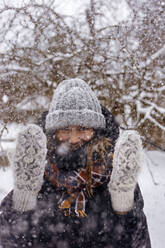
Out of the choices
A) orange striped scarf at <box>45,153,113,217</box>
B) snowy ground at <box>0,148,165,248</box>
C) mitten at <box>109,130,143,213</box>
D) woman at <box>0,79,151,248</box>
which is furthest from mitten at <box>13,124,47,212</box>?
snowy ground at <box>0,148,165,248</box>

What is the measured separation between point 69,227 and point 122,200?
310mm

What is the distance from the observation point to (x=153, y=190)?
2.79 m

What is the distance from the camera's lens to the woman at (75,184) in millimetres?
1003

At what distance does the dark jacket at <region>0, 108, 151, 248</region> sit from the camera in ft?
3.50

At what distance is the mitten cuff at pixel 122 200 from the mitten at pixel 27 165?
0.34m

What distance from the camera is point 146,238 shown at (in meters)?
1.19

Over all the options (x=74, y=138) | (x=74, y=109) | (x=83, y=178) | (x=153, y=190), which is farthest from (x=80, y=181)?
(x=153, y=190)

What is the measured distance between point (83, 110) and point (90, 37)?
156 centimetres

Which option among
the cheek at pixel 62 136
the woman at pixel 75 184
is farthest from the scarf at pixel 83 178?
the cheek at pixel 62 136

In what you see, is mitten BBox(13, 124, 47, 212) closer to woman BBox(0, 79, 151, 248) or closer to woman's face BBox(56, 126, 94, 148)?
woman BBox(0, 79, 151, 248)

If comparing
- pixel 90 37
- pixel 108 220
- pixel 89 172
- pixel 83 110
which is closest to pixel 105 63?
pixel 90 37

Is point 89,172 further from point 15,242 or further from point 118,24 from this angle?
point 118,24

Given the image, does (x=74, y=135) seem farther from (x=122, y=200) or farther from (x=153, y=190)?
(x=153, y=190)

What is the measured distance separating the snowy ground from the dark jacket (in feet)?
3.93
